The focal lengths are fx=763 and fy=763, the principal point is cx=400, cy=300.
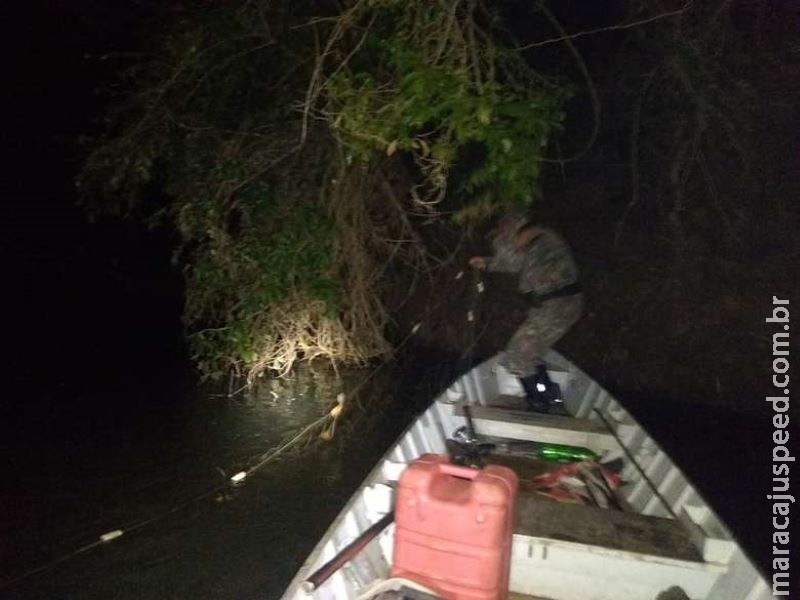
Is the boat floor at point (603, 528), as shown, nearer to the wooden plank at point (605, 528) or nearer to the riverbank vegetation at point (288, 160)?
the wooden plank at point (605, 528)

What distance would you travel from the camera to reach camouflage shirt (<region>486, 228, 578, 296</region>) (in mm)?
6176

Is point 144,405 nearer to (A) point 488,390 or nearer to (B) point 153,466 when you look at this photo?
(B) point 153,466

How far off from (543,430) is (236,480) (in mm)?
3278

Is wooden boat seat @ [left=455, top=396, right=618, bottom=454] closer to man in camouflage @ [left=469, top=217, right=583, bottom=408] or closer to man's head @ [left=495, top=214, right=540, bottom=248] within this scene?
man in camouflage @ [left=469, top=217, right=583, bottom=408]

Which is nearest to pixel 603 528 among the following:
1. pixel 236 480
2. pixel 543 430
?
pixel 543 430

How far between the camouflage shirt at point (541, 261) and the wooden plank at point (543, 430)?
1.09 m

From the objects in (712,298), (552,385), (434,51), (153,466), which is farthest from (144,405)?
(712,298)

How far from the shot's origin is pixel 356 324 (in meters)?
9.94

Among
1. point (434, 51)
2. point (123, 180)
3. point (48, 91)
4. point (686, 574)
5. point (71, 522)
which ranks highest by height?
point (48, 91)

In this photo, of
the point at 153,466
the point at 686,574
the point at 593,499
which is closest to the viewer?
the point at 686,574

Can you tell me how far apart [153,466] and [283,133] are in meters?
3.59

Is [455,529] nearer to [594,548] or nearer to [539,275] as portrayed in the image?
[594,548]

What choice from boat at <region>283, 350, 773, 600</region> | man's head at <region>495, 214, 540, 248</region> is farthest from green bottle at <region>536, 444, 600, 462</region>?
man's head at <region>495, 214, 540, 248</region>

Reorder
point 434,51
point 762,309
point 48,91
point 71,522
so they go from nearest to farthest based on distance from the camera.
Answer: point 434,51
point 71,522
point 762,309
point 48,91
